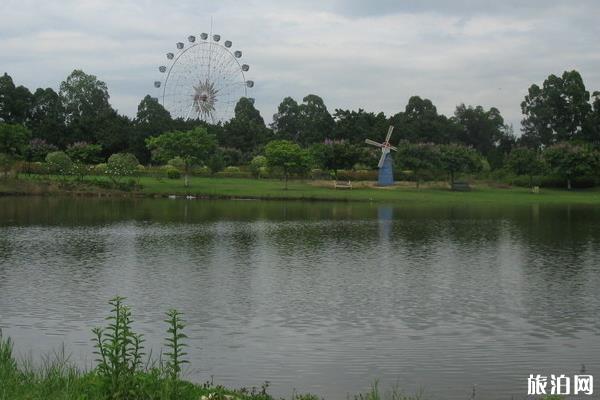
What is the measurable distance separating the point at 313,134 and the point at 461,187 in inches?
1736

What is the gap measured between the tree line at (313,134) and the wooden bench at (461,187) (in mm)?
2519

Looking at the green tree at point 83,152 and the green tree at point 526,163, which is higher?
the green tree at point 83,152

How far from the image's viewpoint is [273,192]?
7850cm

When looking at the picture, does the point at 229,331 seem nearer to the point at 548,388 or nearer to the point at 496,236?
the point at 548,388

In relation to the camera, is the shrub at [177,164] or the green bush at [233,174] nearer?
the shrub at [177,164]

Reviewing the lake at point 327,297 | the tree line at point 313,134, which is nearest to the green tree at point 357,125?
the tree line at point 313,134

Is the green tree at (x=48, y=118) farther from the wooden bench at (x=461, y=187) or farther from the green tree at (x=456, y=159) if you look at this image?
the wooden bench at (x=461, y=187)

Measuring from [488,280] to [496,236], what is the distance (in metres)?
16.2

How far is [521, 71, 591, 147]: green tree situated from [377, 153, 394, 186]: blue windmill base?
4284 centimetres

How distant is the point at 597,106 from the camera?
121938 mm

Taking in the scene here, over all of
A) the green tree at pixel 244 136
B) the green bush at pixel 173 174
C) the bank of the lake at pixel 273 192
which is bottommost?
the bank of the lake at pixel 273 192

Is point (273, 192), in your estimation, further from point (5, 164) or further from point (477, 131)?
point (477, 131)

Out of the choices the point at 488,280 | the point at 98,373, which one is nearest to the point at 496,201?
the point at 488,280

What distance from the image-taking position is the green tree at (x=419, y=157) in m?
93.5
